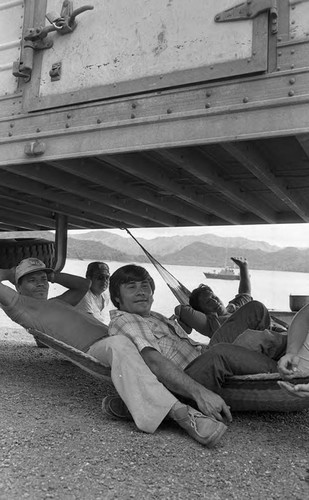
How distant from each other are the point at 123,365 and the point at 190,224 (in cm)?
329

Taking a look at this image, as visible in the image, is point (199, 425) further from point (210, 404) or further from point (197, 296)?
point (197, 296)

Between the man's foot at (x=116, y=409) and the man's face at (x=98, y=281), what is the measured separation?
108 inches

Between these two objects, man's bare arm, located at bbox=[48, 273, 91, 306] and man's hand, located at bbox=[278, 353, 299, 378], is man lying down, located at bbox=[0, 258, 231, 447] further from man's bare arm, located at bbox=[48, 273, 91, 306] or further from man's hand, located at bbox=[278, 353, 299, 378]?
man's bare arm, located at bbox=[48, 273, 91, 306]

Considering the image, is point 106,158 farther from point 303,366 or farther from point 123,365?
point 303,366

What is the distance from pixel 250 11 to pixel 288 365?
186 centimetres

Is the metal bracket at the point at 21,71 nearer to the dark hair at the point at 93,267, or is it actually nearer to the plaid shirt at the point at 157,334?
the plaid shirt at the point at 157,334

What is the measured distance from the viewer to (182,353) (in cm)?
362

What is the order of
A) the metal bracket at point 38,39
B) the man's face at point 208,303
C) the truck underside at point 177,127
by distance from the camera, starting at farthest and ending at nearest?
the man's face at point 208,303 < the metal bracket at point 38,39 < the truck underside at point 177,127

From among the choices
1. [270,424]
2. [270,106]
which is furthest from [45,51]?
[270,424]

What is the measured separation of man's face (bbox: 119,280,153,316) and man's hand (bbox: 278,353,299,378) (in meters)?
1.10

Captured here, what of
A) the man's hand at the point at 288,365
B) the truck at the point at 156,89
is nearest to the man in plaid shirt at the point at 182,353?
the man's hand at the point at 288,365

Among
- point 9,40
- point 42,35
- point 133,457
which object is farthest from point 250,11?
point 133,457

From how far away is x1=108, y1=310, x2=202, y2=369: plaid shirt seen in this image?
3.42m

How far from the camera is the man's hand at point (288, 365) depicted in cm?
280
